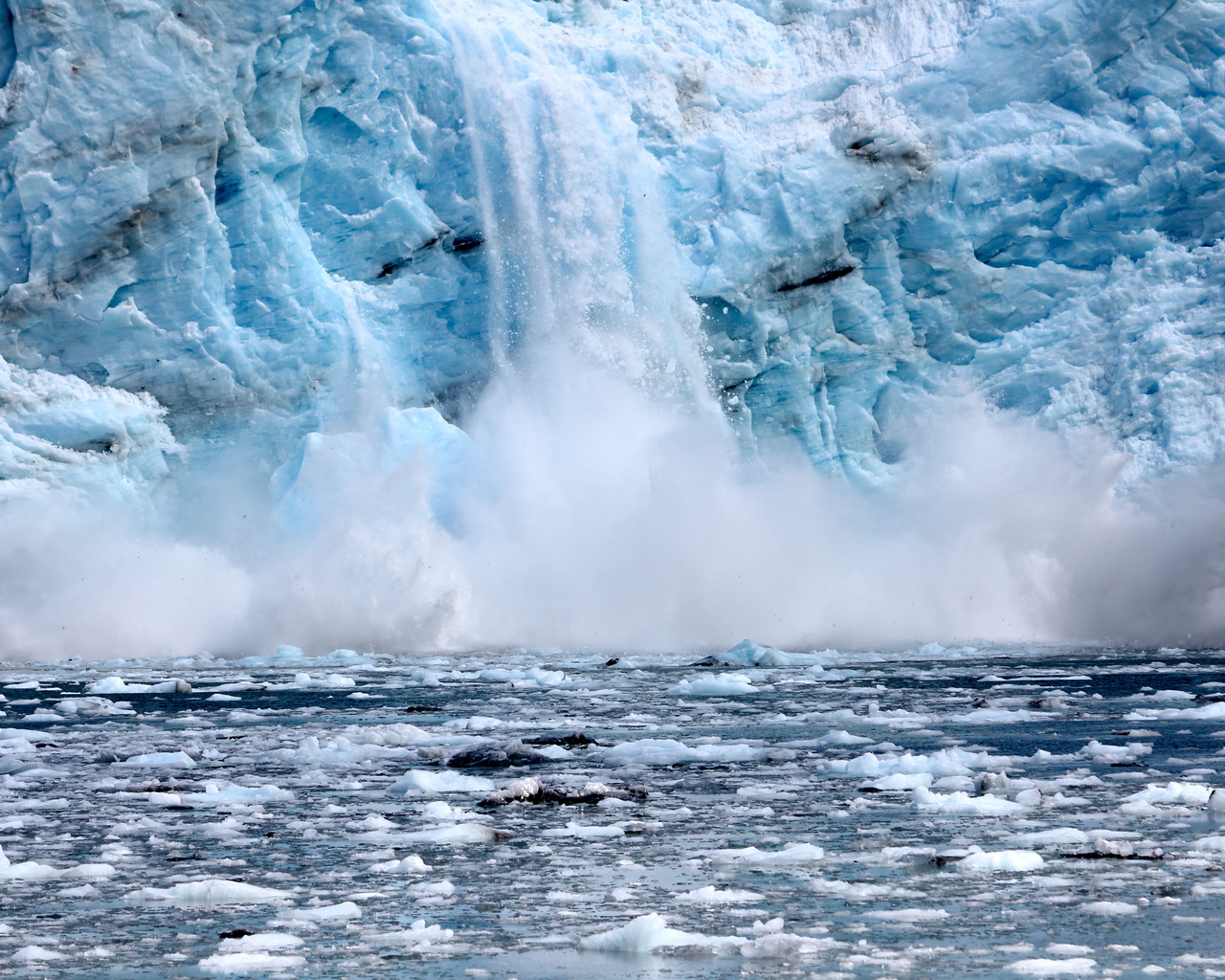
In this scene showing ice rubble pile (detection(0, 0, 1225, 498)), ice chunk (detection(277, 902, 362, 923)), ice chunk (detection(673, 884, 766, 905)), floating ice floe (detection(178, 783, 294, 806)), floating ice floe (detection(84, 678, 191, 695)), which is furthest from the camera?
ice rubble pile (detection(0, 0, 1225, 498))

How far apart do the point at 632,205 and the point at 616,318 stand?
1908mm

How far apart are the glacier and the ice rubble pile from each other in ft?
0.20

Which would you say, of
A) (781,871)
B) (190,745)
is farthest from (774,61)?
(781,871)

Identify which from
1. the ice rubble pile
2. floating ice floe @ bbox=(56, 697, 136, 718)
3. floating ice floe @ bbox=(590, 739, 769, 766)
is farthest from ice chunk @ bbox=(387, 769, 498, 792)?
the ice rubble pile

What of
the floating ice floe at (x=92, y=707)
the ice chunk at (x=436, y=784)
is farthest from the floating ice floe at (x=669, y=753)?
the floating ice floe at (x=92, y=707)

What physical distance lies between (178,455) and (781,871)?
17382 millimetres

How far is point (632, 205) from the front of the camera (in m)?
23.4

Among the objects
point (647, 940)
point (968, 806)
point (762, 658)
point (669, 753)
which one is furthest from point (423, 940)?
point (762, 658)

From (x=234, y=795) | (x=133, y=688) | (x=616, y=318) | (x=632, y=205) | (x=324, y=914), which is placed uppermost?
(x=632, y=205)

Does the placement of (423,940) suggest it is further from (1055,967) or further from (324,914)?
(1055,967)

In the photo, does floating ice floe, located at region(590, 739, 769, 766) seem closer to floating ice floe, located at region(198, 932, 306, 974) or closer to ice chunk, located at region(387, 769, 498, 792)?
ice chunk, located at region(387, 769, 498, 792)

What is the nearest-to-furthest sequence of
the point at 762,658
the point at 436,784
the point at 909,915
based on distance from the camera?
the point at 909,915 < the point at 436,784 < the point at 762,658

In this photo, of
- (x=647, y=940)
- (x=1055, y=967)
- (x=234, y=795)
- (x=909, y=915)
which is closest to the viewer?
(x=1055, y=967)

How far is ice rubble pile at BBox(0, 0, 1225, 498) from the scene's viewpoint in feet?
63.6
